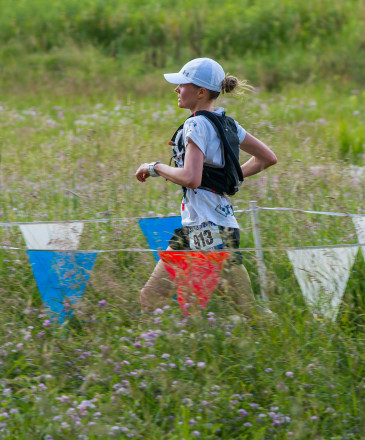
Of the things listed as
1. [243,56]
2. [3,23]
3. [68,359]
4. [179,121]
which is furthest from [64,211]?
[3,23]

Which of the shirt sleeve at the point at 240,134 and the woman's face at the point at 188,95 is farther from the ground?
the woman's face at the point at 188,95

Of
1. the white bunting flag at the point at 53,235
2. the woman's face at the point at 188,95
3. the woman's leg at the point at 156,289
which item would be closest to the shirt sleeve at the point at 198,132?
the woman's face at the point at 188,95

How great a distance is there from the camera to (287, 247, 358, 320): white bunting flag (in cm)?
355

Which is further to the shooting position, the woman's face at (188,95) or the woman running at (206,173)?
the woman's face at (188,95)

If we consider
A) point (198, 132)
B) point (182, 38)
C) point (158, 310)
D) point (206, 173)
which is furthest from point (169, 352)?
point (182, 38)

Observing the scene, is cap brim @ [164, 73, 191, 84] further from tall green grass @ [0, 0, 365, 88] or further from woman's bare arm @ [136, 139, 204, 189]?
tall green grass @ [0, 0, 365, 88]

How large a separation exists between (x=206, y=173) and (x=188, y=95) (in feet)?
1.37

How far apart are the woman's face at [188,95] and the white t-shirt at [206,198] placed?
0.13m

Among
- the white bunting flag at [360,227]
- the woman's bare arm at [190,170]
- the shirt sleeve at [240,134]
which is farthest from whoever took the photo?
the white bunting flag at [360,227]

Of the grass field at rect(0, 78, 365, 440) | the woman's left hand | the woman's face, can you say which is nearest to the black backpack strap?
the woman's face

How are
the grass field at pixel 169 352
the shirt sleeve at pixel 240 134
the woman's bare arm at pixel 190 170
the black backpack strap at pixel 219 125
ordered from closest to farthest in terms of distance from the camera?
the grass field at pixel 169 352, the woman's bare arm at pixel 190 170, the black backpack strap at pixel 219 125, the shirt sleeve at pixel 240 134

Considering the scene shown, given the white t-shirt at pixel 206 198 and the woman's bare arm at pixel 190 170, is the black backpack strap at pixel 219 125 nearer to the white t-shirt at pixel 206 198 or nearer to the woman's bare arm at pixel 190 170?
the white t-shirt at pixel 206 198

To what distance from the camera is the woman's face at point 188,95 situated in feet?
12.0

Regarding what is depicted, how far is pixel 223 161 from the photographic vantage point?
367 cm
